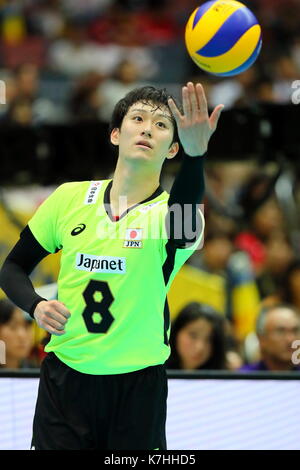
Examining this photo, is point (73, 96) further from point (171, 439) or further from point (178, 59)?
point (171, 439)

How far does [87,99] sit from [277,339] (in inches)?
229

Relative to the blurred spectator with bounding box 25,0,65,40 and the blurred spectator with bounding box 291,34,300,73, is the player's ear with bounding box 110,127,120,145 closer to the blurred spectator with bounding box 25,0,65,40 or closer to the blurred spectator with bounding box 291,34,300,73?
the blurred spectator with bounding box 291,34,300,73

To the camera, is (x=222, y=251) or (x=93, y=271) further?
(x=222, y=251)

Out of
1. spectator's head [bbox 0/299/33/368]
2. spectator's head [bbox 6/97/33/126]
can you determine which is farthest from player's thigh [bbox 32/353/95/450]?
spectator's head [bbox 6/97/33/126]

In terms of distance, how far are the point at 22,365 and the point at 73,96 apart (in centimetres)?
608

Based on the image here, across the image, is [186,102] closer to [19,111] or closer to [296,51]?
[19,111]

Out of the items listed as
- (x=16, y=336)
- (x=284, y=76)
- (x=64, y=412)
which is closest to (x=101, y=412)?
(x=64, y=412)

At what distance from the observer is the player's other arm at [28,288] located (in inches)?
141

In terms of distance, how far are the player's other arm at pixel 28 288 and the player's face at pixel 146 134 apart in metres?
0.55

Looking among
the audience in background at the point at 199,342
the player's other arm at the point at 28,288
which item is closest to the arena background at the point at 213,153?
the audience in background at the point at 199,342

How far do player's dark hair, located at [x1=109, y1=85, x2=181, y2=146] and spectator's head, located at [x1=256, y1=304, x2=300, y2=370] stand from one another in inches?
89.5

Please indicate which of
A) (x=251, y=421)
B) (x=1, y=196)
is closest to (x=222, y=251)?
(x=1, y=196)

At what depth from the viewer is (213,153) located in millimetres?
8141

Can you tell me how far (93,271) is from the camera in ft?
12.4
